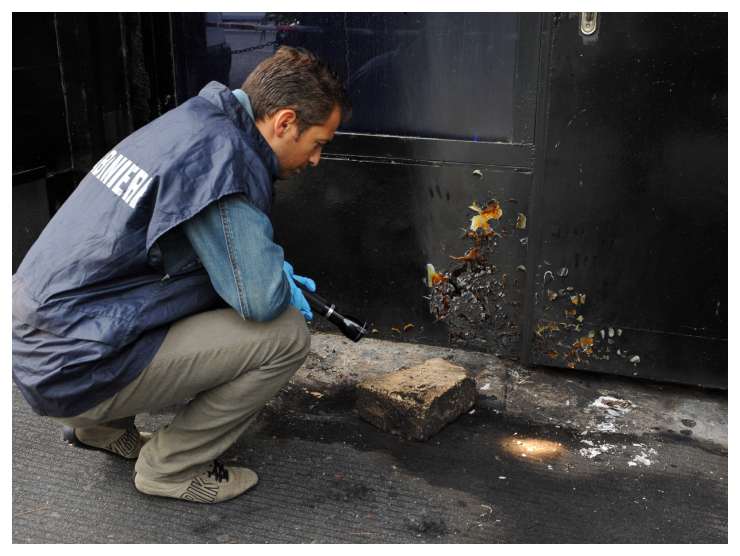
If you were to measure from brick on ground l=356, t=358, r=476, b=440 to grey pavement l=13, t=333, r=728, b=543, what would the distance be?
0.05 m

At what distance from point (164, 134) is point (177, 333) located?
0.59m

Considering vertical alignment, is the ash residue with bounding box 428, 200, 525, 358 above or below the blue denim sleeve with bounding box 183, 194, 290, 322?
below

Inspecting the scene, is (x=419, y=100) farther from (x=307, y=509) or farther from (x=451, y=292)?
(x=307, y=509)

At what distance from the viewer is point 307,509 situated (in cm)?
261

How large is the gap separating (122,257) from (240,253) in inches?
12.8

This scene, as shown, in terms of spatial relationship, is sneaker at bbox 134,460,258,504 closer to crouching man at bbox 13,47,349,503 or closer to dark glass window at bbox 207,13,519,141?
crouching man at bbox 13,47,349,503

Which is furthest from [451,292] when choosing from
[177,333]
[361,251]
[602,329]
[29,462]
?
[29,462]

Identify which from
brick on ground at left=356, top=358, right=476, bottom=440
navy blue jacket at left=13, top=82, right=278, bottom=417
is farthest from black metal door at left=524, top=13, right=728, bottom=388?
navy blue jacket at left=13, top=82, right=278, bottom=417

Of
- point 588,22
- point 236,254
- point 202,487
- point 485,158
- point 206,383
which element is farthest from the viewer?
point 485,158

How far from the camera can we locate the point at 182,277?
94.1 inches

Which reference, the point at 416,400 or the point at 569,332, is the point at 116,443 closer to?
the point at 416,400

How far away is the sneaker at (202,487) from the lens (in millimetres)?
2605

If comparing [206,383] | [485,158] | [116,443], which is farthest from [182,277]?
[485,158]

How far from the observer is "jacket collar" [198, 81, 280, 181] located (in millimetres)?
2350
